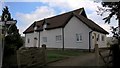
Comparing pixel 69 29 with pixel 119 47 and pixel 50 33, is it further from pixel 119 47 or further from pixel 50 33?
pixel 119 47

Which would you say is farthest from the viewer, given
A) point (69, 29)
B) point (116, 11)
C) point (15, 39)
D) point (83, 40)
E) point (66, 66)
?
point (69, 29)

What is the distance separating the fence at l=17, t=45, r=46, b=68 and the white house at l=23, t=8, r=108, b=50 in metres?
13.5

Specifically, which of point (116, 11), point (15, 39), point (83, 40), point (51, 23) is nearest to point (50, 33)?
point (51, 23)

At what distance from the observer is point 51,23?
38.3 m

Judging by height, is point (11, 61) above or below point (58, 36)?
below

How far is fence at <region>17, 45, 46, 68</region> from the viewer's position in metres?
14.0

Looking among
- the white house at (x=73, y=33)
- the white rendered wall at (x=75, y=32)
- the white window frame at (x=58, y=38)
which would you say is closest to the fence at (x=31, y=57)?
the white house at (x=73, y=33)

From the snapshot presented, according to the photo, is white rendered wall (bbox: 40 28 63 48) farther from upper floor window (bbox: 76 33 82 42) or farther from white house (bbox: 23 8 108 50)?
upper floor window (bbox: 76 33 82 42)

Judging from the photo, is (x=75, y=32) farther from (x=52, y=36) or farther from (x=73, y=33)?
(x=52, y=36)

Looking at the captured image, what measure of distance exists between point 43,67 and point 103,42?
71.7 feet

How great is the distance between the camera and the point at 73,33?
32.6 m

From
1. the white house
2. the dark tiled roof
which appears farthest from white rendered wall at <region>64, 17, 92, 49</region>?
the dark tiled roof

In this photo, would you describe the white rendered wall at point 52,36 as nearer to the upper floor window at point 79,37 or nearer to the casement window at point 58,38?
the casement window at point 58,38

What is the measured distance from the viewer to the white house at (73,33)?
30.8 metres
